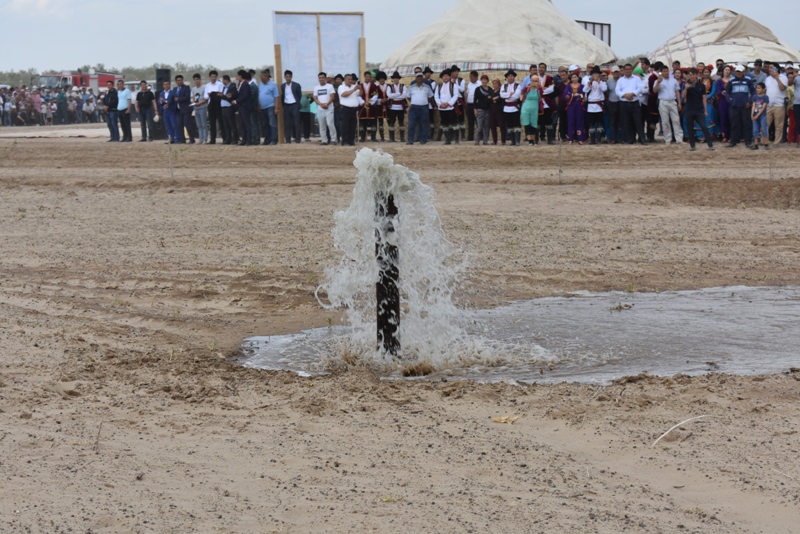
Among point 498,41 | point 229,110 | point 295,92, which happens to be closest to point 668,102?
point 295,92

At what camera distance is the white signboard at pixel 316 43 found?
914 inches

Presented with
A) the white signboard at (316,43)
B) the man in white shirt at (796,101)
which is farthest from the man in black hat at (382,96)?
the man in white shirt at (796,101)

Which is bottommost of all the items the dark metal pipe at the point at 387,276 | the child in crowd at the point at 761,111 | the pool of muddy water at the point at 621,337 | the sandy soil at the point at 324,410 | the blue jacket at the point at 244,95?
the pool of muddy water at the point at 621,337

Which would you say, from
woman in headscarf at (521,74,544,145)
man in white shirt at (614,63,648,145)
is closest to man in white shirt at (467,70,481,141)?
woman in headscarf at (521,74,544,145)

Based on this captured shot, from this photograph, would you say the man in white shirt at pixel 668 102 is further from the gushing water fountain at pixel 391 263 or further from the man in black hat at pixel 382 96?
the gushing water fountain at pixel 391 263

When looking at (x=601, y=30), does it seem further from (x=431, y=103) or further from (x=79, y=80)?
(x=79, y=80)

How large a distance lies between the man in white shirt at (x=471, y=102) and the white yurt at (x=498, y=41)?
534 centimetres

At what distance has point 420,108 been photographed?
73.6 ft

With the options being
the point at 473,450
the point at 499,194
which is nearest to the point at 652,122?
the point at 499,194

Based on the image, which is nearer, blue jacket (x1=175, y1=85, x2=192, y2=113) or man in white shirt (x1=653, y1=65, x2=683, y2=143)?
Result: man in white shirt (x1=653, y1=65, x2=683, y2=143)

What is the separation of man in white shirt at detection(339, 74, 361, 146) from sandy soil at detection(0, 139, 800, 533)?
9632 millimetres

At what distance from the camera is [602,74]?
21578 millimetres

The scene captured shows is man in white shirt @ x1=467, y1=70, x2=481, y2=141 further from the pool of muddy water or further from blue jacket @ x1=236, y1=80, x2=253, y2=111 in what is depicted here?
the pool of muddy water

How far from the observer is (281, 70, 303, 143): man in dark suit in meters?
23.0
